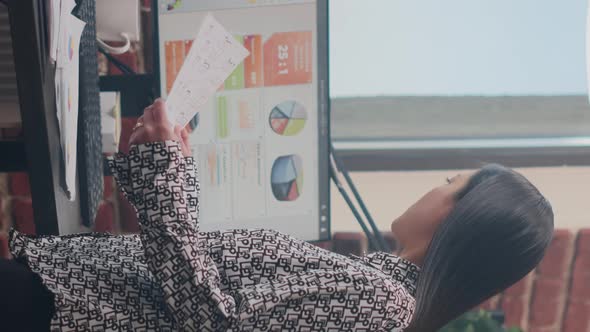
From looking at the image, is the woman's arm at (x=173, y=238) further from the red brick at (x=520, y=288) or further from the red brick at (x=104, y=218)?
the red brick at (x=520, y=288)

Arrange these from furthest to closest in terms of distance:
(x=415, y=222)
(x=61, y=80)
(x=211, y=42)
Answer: (x=211, y=42)
(x=415, y=222)
(x=61, y=80)

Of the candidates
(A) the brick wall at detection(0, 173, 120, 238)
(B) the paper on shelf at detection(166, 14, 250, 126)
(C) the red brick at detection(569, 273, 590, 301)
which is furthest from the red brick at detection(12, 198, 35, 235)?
(C) the red brick at detection(569, 273, 590, 301)

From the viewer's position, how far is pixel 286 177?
128cm

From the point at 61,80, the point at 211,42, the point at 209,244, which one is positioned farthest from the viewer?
the point at 211,42

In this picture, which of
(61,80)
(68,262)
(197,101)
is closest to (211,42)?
(197,101)

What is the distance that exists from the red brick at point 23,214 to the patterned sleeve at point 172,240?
882mm

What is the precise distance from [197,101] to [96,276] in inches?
16.4

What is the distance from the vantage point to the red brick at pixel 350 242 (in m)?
1.61

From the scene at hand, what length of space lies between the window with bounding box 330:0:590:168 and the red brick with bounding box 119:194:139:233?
655 millimetres

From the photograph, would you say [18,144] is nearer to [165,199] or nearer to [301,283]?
[165,199]

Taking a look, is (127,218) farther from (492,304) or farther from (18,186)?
(492,304)

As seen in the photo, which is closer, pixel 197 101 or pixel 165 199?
pixel 165 199

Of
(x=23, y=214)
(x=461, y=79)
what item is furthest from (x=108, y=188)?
(x=461, y=79)

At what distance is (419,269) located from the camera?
3.12 feet
